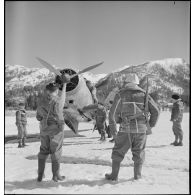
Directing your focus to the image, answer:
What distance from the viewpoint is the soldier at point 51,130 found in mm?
4164

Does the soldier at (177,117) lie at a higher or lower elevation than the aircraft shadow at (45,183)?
higher

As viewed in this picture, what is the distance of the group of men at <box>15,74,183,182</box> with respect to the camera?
4199 mm


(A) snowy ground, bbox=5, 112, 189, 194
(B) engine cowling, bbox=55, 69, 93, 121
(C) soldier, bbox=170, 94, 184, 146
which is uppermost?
(B) engine cowling, bbox=55, 69, 93, 121

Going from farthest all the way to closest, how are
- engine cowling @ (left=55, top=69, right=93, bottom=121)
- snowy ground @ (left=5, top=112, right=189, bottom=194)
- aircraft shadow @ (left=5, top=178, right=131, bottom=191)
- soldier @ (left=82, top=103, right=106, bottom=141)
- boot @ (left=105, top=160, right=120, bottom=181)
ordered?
soldier @ (left=82, top=103, right=106, bottom=141)
engine cowling @ (left=55, top=69, right=93, bottom=121)
boot @ (left=105, top=160, right=120, bottom=181)
aircraft shadow @ (left=5, top=178, right=131, bottom=191)
snowy ground @ (left=5, top=112, right=189, bottom=194)

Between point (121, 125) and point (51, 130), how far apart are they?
119 centimetres

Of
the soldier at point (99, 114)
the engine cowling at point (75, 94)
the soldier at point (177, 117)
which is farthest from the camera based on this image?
the soldier at point (99, 114)

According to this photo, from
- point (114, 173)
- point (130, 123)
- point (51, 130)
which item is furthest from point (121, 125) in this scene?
point (51, 130)

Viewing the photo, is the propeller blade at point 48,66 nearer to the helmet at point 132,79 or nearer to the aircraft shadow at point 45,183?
the helmet at point 132,79

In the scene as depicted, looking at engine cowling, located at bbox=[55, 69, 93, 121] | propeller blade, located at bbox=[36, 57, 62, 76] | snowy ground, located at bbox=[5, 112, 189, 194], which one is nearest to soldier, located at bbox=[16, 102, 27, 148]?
engine cowling, located at bbox=[55, 69, 93, 121]

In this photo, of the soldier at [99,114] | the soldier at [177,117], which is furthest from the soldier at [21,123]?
the soldier at [177,117]

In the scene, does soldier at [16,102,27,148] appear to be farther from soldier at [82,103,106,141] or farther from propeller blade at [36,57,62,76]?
soldier at [82,103,106,141]

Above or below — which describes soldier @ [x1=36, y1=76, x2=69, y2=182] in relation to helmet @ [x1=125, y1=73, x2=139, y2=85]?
below

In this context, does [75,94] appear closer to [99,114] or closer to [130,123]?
[99,114]

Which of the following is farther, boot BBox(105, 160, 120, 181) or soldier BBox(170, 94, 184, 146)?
soldier BBox(170, 94, 184, 146)
